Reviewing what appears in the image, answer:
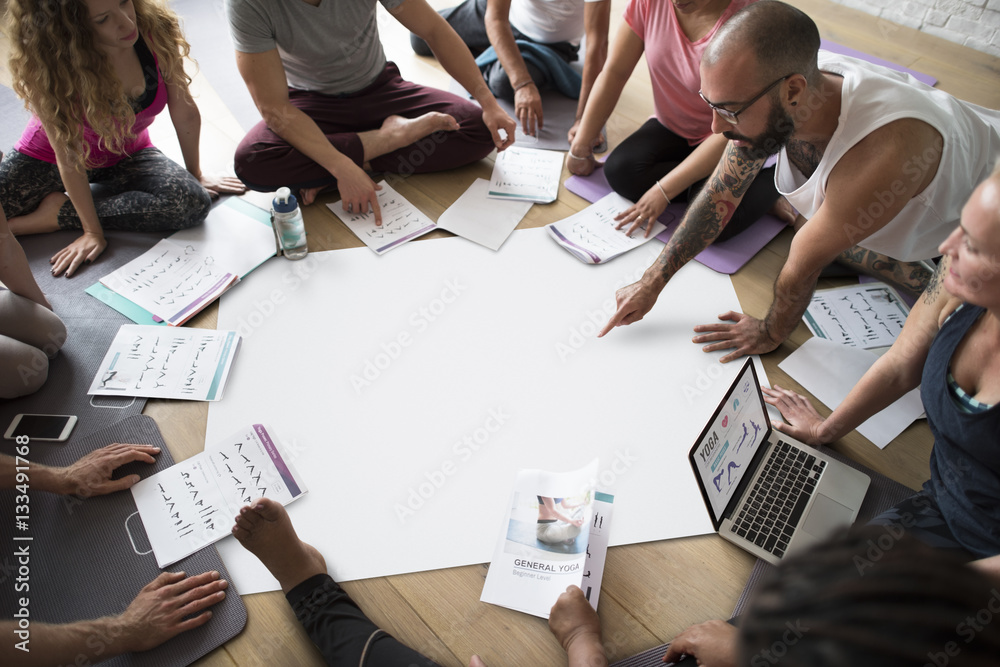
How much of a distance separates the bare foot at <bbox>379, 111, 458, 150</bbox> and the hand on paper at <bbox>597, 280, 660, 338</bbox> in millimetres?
815

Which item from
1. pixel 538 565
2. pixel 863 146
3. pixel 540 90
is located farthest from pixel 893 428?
pixel 540 90

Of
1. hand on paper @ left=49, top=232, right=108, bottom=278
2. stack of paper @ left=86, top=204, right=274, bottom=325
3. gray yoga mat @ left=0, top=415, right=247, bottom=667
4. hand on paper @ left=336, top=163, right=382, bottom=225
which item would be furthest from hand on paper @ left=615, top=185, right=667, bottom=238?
hand on paper @ left=49, top=232, right=108, bottom=278

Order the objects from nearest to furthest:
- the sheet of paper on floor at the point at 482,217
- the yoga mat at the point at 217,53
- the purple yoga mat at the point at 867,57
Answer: the sheet of paper on floor at the point at 482,217 → the yoga mat at the point at 217,53 → the purple yoga mat at the point at 867,57

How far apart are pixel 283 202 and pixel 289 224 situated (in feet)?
0.21

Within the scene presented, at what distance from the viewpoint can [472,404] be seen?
55.1 inches

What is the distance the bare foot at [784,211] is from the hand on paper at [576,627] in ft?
4.25

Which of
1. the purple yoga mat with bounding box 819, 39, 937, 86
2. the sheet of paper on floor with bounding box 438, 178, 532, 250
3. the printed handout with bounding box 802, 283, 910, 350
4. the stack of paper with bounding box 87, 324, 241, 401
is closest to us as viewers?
the stack of paper with bounding box 87, 324, 241, 401

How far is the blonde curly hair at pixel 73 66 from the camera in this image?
55.0 inches

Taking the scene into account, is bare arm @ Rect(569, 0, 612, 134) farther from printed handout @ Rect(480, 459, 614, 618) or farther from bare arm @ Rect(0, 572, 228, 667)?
bare arm @ Rect(0, 572, 228, 667)

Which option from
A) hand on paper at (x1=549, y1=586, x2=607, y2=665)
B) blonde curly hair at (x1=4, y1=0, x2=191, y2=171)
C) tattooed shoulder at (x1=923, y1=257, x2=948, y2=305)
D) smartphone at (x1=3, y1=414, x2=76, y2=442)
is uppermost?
blonde curly hair at (x1=4, y1=0, x2=191, y2=171)

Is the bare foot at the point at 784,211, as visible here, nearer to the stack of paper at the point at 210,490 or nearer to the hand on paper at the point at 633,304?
the hand on paper at the point at 633,304

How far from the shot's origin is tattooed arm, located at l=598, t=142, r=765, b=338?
149cm

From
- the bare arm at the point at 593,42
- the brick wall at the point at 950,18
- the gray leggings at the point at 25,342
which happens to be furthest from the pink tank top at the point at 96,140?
the brick wall at the point at 950,18

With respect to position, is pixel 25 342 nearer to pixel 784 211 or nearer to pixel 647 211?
pixel 647 211
